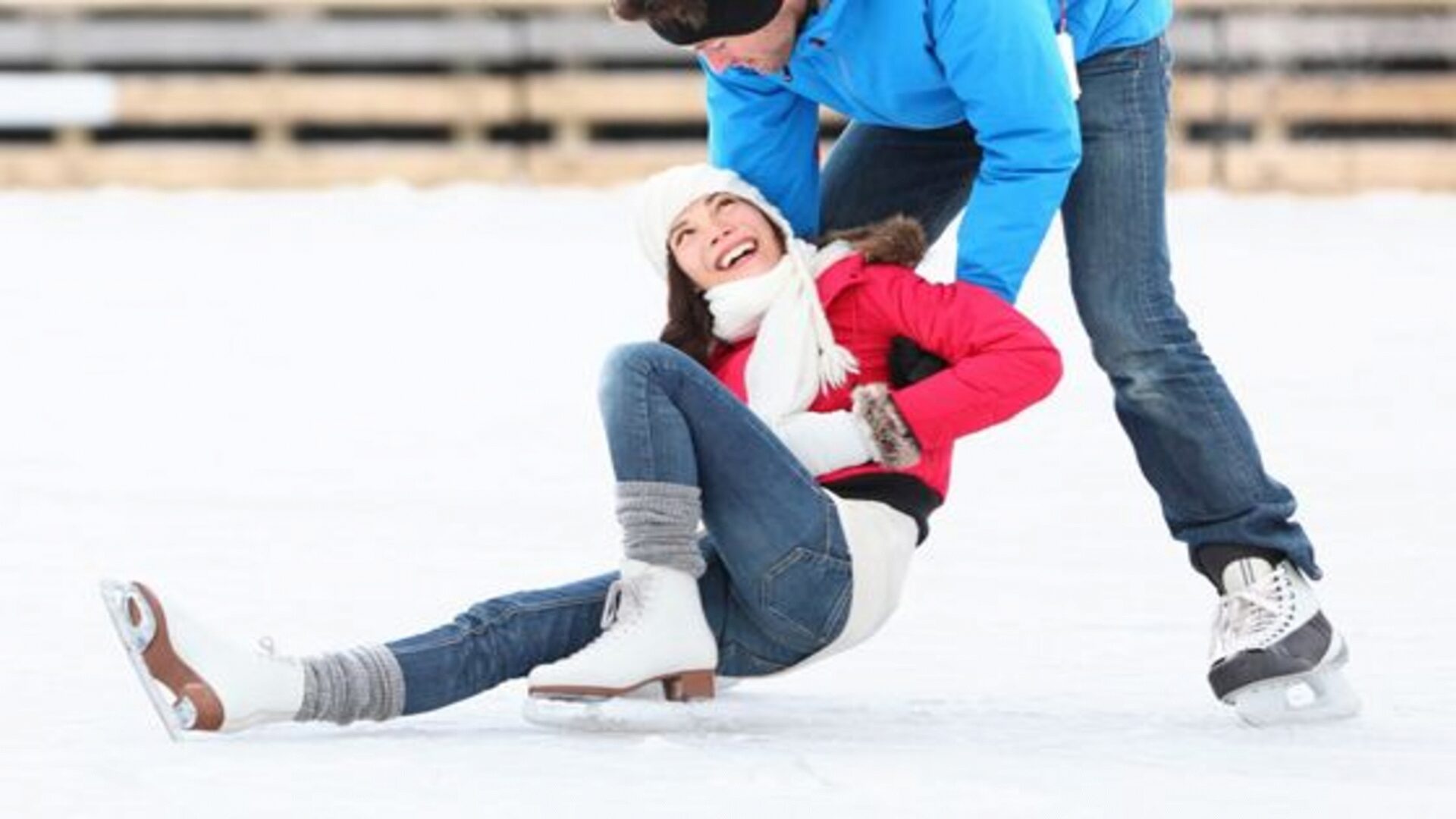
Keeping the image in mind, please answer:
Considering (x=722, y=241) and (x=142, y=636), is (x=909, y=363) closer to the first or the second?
(x=722, y=241)

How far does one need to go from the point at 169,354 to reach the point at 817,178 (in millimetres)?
3633

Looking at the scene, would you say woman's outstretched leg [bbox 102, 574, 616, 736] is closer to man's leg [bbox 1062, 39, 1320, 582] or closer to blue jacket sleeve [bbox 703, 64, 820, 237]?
blue jacket sleeve [bbox 703, 64, 820, 237]

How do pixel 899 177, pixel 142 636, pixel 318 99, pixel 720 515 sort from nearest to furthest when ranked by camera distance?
pixel 142 636 < pixel 720 515 < pixel 899 177 < pixel 318 99

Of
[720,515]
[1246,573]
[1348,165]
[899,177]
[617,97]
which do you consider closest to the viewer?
[720,515]

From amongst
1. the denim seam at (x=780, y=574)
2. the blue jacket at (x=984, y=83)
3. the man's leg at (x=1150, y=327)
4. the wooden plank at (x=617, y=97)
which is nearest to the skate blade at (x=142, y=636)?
the denim seam at (x=780, y=574)

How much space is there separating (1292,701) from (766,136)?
0.78 metres

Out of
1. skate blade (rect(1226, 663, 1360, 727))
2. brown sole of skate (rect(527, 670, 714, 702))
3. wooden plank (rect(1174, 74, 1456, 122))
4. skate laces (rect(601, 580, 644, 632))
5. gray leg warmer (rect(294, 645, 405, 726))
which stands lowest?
skate blade (rect(1226, 663, 1360, 727))

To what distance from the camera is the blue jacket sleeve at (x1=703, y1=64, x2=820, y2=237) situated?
3.20 metres

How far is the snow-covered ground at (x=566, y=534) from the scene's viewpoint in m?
2.73

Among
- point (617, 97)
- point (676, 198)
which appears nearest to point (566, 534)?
point (676, 198)

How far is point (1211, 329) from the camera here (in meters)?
7.12

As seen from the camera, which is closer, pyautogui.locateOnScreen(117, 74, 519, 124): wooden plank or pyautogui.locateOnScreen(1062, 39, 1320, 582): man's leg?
pyautogui.locateOnScreen(1062, 39, 1320, 582): man's leg

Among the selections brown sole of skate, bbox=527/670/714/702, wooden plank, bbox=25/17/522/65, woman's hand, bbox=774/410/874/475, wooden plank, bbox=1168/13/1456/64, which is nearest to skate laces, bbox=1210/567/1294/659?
woman's hand, bbox=774/410/874/475

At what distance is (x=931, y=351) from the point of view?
300 centimetres
